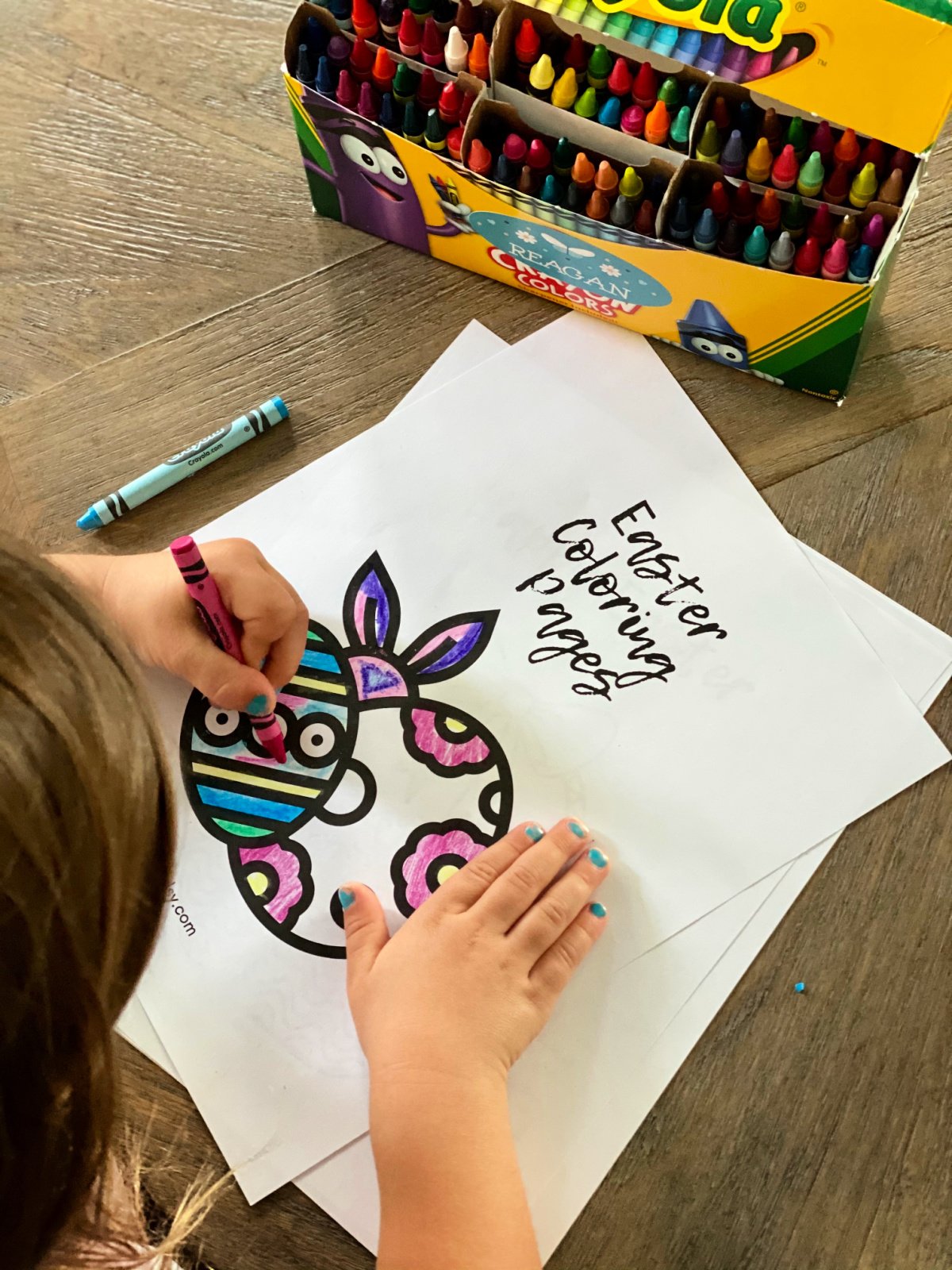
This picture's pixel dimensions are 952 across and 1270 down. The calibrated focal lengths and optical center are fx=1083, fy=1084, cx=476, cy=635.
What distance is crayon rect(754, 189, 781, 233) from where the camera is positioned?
21.2 inches

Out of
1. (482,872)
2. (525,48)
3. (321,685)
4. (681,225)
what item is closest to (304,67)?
(525,48)

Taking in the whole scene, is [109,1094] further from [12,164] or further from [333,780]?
[12,164]

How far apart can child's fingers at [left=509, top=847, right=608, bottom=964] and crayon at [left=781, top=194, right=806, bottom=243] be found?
33 cm

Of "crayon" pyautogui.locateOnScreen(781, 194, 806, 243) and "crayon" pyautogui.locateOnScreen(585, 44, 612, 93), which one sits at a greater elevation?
"crayon" pyautogui.locateOnScreen(585, 44, 612, 93)

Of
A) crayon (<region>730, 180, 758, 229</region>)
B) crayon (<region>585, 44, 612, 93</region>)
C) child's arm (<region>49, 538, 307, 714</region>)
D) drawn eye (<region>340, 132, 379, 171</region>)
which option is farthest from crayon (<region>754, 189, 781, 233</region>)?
child's arm (<region>49, 538, 307, 714</region>)

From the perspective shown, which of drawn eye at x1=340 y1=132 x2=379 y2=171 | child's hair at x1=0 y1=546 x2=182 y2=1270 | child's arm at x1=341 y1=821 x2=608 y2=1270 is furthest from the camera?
drawn eye at x1=340 y1=132 x2=379 y2=171

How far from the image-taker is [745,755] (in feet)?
1.82

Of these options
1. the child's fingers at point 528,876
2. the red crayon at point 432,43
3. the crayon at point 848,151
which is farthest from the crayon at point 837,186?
the child's fingers at point 528,876

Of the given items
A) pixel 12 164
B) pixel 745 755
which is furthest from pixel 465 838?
pixel 12 164

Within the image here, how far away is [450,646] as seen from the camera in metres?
0.58

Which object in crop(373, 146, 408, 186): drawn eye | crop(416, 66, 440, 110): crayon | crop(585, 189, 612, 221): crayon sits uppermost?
crop(416, 66, 440, 110): crayon

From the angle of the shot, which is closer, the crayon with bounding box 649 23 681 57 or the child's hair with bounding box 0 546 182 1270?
the child's hair with bounding box 0 546 182 1270

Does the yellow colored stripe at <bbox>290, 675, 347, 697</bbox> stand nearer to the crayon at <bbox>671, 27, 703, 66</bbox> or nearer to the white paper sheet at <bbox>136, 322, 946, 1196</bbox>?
the white paper sheet at <bbox>136, 322, 946, 1196</bbox>

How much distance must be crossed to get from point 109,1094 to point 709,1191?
27cm
